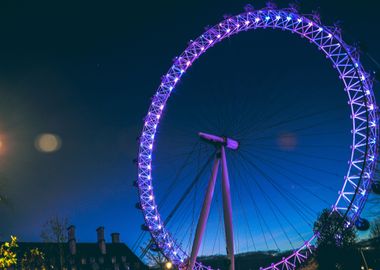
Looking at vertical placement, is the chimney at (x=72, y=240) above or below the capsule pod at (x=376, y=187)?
above

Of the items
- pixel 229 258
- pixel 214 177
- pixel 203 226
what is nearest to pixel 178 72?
pixel 214 177

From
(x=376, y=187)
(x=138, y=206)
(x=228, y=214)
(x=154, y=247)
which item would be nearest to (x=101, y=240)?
(x=138, y=206)

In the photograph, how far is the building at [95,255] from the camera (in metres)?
68.4

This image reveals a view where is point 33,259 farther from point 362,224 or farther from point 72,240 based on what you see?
point 72,240

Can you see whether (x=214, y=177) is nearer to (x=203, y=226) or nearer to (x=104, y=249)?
(x=203, y=226)

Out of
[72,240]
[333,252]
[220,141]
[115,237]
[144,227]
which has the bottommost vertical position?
[333,252]

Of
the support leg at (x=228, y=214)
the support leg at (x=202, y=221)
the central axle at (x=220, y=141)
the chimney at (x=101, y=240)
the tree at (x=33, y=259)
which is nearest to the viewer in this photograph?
the tree at (x=33, y=259)

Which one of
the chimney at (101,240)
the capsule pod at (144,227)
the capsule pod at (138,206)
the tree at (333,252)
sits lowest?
the tree at (333,252)

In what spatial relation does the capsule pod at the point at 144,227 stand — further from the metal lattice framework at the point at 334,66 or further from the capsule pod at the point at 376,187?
the capsule pod at the point at 376,187

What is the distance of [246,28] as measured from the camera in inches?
1361

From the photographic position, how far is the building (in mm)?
68375

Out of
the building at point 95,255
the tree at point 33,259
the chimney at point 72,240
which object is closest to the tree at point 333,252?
the tree at point 33,259

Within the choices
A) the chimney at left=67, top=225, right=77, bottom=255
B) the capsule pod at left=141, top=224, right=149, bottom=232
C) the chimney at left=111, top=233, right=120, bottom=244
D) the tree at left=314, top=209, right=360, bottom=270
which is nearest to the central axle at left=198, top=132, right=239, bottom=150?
the tree at left=314, top=209, right=360, bottom=270

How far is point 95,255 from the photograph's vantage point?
2854 inches
